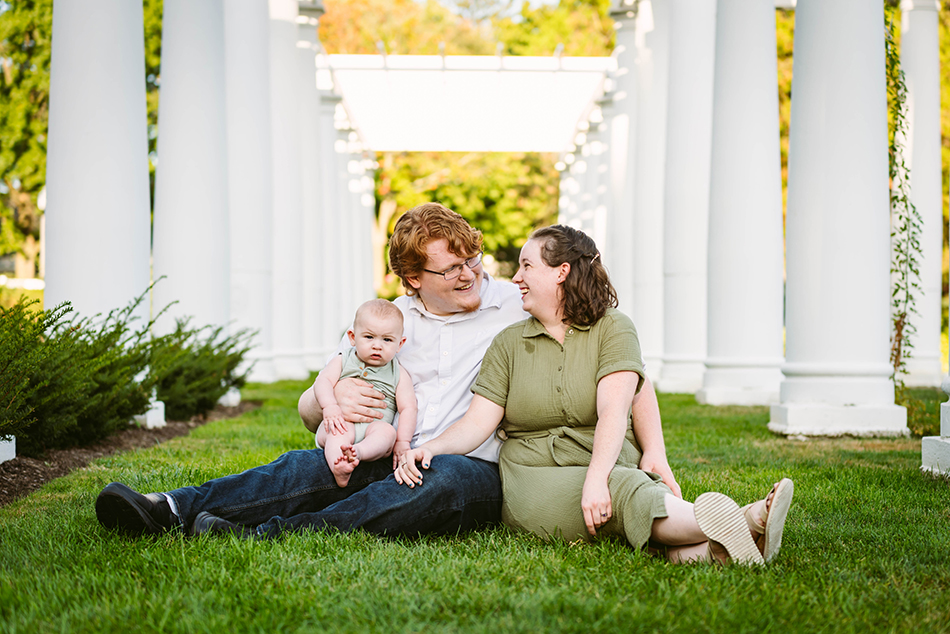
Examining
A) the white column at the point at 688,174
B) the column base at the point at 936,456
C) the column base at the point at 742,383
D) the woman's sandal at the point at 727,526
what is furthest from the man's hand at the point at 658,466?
the white column at the point at 688,174

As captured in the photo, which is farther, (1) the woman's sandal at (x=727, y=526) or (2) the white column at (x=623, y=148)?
(2) the white column at (x=623, y=148)

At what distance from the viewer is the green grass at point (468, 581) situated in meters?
3.15

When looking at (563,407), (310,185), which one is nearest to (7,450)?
(563,407)

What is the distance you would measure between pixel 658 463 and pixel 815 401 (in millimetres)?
4929

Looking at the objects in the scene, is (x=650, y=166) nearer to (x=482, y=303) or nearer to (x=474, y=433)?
(x=482, y=303)

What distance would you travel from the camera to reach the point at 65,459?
23.4 feet

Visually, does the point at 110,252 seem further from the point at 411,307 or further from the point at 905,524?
the point at 905,524

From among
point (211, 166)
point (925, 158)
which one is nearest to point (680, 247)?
point (925, 158)

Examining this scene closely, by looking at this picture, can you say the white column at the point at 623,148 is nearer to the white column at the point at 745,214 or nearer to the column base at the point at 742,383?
the column base at the point at 742,383

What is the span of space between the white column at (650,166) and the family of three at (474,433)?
13459 mm

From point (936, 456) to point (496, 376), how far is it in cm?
380

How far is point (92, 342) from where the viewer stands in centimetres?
793

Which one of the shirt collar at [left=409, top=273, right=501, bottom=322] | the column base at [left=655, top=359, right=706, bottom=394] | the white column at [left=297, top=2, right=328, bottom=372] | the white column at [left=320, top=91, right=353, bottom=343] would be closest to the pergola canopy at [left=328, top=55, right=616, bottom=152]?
the white column at [left=320, top=91, right=353, bottom=343]

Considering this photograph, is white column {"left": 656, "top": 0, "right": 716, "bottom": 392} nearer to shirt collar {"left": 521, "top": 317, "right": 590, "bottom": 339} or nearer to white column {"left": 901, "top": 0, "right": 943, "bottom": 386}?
white column {"left": 901, "top": 0, "right": 943, "bottom": 386}
